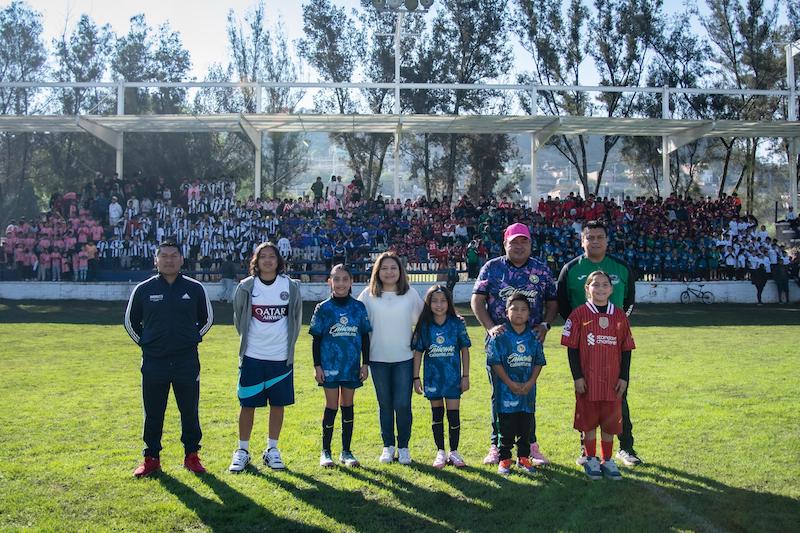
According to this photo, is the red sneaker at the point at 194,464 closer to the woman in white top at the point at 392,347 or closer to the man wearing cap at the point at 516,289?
the woman in white top at the point at 392,347

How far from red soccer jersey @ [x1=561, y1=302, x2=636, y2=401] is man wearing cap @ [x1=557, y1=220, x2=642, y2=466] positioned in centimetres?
45

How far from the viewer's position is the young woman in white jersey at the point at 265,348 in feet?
19.0

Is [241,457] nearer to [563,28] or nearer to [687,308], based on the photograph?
[687,308]

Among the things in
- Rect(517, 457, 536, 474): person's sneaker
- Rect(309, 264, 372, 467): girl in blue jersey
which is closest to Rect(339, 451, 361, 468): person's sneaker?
Rect(309, 264, 372, 467): girl in blue jersey

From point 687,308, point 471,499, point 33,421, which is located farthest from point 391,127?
point 471,499

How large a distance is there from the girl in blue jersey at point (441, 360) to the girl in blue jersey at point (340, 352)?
448 mm

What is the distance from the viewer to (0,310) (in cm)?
1975

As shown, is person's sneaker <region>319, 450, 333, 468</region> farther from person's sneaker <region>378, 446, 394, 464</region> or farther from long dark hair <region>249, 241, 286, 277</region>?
long dark hair <region>249, 241, 286, 277</region>

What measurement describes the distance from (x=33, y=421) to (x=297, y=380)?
342cm

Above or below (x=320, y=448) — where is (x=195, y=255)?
above

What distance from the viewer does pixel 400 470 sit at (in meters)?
5.67

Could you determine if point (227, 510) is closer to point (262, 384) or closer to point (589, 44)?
point (262, 384)

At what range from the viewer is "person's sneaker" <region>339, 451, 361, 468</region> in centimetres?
578

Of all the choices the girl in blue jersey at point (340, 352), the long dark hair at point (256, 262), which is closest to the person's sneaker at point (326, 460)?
the girl in blue jersey at point (340, 352)
